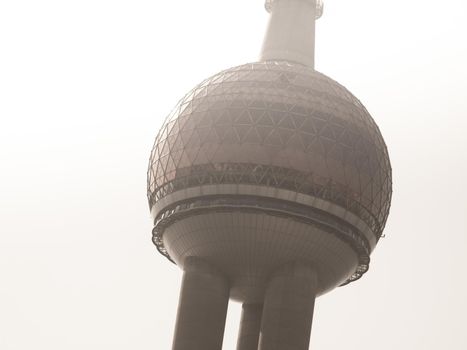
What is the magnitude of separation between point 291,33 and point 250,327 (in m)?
22.4

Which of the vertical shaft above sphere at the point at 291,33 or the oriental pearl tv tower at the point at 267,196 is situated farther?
the vertical shaft above sphere at the point at 291,33

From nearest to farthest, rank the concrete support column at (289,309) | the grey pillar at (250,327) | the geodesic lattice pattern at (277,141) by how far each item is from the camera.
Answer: the concrete support column at (289,309) → the geodesic lattice pattern at (277,141) → the grey pillar at (250,327)

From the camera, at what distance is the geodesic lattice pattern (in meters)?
65.3

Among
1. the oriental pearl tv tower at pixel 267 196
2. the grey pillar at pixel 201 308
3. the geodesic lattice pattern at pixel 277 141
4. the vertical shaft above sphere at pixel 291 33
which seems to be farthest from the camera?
the vertical shaft above sphere at pixel 291 33

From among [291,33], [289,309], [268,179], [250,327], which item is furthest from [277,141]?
[250,327]

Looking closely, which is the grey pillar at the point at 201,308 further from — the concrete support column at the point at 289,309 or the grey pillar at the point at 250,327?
the grey pillar at the point at 250,327

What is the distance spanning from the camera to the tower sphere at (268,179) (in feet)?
214

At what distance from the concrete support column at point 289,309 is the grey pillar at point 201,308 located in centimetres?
299

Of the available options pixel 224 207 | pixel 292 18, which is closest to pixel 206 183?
pixel 224 207

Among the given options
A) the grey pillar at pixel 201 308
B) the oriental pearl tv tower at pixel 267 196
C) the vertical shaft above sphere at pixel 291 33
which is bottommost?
the grey pillar at pixel 201 308

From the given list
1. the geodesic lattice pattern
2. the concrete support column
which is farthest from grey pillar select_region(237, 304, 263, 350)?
the geodesic lattice pattern

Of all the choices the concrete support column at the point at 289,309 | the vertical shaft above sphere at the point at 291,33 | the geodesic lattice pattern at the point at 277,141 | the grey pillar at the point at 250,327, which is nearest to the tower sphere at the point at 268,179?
the geodesic lattice pattern at the point at 277,141

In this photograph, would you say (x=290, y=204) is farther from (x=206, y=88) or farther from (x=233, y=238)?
(x=206, y=88)

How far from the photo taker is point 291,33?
77.2 m
